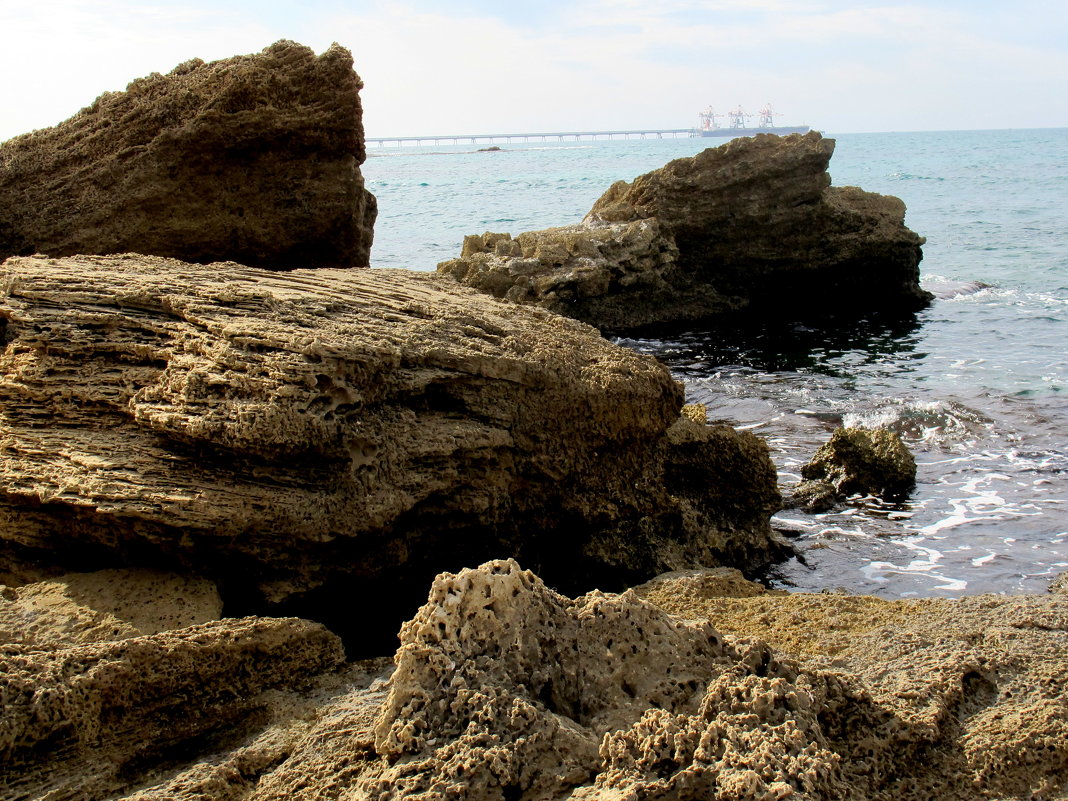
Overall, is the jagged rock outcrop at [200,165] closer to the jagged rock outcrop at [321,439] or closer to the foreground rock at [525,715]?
the jagged rock outcrop at [321,439]

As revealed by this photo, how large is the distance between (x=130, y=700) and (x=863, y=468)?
18.2 feet

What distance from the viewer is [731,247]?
14.9 metres

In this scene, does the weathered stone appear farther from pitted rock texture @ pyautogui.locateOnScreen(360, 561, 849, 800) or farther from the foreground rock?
pitted rock texture @ pyautogui.locateOnScreen(360, 561, 849, 800)

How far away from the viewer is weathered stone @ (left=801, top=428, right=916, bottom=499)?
6.85 meters

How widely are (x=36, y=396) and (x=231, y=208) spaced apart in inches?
128

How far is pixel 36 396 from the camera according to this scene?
3867 millimetres

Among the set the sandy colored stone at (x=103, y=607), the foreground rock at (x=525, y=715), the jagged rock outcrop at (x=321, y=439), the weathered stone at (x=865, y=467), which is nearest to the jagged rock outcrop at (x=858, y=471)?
the weathered stone at (x=865, y=467)

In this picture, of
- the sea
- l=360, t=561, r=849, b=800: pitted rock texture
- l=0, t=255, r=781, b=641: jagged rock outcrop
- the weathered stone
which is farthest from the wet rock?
l=360, t=561, r=849, b=800: pitted rock texture

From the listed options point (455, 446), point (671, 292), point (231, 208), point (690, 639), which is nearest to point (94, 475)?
point (455, 446)

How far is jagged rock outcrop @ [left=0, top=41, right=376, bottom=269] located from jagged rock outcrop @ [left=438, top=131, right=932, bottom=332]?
6435mm

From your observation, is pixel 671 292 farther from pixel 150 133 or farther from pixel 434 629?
pixel 434 629

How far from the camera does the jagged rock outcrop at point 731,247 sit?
45.2 feet

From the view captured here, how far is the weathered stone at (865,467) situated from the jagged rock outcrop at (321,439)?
202cm

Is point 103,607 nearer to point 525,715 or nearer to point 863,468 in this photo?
point 525,715
